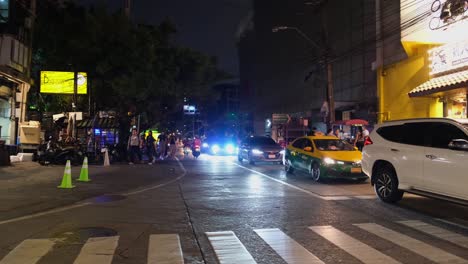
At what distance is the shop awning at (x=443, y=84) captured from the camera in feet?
52.9

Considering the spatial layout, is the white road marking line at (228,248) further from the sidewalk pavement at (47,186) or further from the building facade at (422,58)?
the building facade at (422,58)

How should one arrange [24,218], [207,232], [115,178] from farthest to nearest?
[115,178] → [24,218] → [207,232]

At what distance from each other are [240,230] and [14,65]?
722 inches

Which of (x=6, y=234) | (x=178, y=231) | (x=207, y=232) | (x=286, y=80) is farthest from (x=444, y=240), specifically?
(x=286, y=80)

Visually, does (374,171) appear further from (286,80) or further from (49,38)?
(286,80)

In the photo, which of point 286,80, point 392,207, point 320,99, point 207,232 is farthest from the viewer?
point 286,80

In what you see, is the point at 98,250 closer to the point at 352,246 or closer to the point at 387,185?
the point at 352,246

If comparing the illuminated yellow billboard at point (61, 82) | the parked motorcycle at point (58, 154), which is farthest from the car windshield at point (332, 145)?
the illuminated yellow billboard at point (61, 82)

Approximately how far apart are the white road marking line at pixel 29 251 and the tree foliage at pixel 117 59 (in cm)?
1959

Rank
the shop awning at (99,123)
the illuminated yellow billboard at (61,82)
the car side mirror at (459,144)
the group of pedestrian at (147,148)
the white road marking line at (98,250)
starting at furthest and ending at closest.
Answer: the shop awning at (99,123)
the illuminated yellow billboard at (61,82)
the group of pedestrian at (147,148)
the car side mirror at (459,144)
the white road marking line at (98,250)

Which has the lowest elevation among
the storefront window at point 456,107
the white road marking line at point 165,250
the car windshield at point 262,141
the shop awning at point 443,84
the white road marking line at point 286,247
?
the white road marking line at point 165,250

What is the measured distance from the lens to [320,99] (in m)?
39.2

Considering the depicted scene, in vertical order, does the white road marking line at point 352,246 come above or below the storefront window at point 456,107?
below

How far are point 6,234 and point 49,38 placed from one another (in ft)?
83.7
